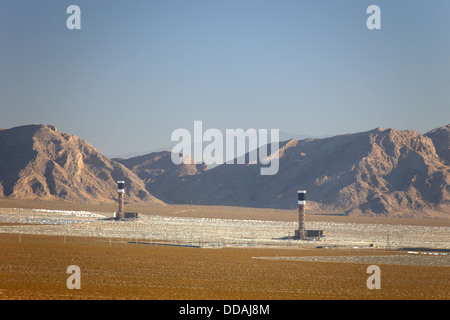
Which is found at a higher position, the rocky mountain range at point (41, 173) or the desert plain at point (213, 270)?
the rocky mountain range at point (41, 173)

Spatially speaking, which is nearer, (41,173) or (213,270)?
(213,270)

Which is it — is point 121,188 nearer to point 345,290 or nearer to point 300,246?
point 300,246

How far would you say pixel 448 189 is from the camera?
177125 mm

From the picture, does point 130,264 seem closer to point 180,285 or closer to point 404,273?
point 180,285

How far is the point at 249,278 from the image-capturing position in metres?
35.3

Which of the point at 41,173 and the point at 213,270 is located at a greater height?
the point at 41,173

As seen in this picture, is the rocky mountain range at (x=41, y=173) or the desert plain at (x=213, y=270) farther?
the rocky mountain range at (x=41, y=173)

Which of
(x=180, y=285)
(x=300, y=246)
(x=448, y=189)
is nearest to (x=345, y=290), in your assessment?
(x=180, y=285)

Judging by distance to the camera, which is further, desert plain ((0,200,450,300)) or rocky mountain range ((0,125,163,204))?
rocky mountain range ((0,125,163,204))

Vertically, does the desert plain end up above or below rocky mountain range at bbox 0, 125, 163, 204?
below
